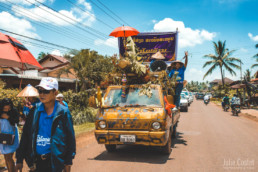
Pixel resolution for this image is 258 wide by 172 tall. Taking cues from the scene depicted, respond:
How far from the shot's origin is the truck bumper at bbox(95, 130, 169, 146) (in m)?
5.02

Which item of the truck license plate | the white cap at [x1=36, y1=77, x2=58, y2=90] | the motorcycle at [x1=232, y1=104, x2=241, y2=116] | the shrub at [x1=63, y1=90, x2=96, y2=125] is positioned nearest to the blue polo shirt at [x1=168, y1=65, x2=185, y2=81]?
the truck license plate

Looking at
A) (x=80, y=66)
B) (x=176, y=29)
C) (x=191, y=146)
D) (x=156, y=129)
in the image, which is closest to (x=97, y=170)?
(x=156, y=129)

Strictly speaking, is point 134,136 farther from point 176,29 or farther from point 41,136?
point 176,29

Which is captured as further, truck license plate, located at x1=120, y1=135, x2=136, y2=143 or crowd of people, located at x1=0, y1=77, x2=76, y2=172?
truck license plate, located at x1=120, y1=135, x2=136, y2=143

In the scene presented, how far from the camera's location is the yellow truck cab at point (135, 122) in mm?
5082

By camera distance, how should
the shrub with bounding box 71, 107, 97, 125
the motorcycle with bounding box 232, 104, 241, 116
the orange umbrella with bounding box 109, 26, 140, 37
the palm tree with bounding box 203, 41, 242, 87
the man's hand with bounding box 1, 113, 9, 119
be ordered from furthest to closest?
the palm tree with bounding box 203, 41, 242, 87 → the motorcycle with bounding box 232, 104, 241, 116 → the shrub with bounding box 71, 107, 97, 125 → the orange umbrella with bounding box 109, 26, 140, 37 → the man's hand with bounding box 1, 113, 9, 119

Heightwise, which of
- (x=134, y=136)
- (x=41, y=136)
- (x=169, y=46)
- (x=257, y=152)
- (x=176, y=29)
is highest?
(x=176, y=29)

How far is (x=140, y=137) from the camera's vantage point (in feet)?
16.7

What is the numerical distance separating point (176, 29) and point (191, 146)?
6.26 metres

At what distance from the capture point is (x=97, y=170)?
4.68 m

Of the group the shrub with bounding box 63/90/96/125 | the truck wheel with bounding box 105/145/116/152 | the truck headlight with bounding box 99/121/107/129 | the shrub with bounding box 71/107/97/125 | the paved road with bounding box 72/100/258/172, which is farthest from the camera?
the shrub with bounding box 63/90/96/125

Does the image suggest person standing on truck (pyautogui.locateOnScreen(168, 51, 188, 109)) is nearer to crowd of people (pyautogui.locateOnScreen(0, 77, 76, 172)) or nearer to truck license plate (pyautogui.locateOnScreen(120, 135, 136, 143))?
truck license plate (pyautogui.locateOnScreen(120, 135, 136, 143))

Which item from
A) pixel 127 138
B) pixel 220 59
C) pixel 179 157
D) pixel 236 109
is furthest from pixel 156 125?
pixel 220 59

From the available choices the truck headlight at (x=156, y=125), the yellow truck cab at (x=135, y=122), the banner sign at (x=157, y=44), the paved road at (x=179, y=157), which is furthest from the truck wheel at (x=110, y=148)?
the banner sign at (x=157, y=44)
